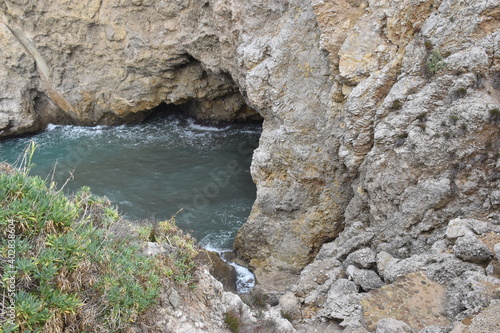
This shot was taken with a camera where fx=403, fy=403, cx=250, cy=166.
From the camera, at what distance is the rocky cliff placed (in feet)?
27.6

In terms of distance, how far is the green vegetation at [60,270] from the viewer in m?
4.29

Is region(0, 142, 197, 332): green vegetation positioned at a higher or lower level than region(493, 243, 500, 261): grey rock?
lower

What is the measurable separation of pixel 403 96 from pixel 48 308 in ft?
27.5

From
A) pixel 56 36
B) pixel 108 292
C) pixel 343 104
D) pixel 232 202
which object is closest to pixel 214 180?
pixel 232 202

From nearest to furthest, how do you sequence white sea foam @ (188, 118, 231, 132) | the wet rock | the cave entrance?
the wet rock → the cave entrance → white sea foam @ (188, 118, 231, 132)

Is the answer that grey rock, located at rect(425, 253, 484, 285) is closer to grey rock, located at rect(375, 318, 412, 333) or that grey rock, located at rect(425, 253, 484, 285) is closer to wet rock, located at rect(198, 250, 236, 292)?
grey rock, located at rect(375, 318, 412, 333)

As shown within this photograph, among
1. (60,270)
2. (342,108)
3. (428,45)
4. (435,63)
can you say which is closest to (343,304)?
(60,270)

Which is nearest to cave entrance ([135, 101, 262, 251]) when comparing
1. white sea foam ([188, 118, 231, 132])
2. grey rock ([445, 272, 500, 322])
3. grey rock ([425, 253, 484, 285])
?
white sea foam ([188, 118, 231, 132])

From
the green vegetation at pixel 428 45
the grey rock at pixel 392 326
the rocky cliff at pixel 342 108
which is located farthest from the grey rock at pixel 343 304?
the green vegetation at pixel 428 45

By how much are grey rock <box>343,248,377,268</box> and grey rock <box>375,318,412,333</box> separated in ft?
7.33

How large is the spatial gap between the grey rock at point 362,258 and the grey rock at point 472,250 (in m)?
1.92

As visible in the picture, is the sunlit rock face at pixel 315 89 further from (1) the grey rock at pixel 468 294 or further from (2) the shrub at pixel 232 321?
(2) the shrub at pixel 232 321

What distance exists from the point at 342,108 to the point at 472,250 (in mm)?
5551

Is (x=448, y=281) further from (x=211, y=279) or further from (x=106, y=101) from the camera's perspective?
(x=106, y=101)
